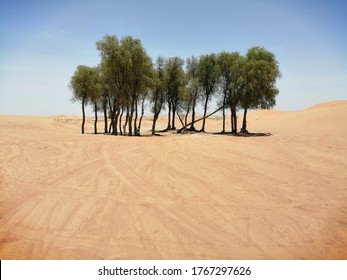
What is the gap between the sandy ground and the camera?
732cm

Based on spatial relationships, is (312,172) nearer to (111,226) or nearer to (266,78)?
(111,226)

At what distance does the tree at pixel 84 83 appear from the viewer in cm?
3928

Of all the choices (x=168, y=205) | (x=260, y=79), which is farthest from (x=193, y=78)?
(x=168, y=205)

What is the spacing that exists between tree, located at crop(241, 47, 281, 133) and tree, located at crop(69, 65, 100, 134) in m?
18.0

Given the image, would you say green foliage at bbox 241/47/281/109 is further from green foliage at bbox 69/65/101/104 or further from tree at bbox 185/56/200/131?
green foliage at bbox 69/65/101/104

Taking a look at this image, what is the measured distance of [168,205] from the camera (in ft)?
31.0

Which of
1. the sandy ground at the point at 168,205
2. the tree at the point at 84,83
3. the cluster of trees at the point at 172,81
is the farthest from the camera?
the tree at the point at 84,83

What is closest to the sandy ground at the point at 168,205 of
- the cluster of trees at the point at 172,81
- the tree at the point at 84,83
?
the cluster of trees at the point at 172,81

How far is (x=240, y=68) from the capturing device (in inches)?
1414

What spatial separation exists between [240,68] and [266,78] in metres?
3.63

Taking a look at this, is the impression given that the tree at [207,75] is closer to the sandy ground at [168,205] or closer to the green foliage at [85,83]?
the green foliage at [85,83]

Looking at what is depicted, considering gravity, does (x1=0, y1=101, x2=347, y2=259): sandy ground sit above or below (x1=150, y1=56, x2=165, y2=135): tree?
below

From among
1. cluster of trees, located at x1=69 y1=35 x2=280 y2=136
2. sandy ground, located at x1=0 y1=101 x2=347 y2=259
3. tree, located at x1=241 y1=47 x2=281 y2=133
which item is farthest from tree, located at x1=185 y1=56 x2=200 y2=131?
sandy ground, located at x1=0 y1=101 x2=347 y2=259

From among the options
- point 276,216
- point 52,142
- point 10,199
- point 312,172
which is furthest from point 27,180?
point 312,172
